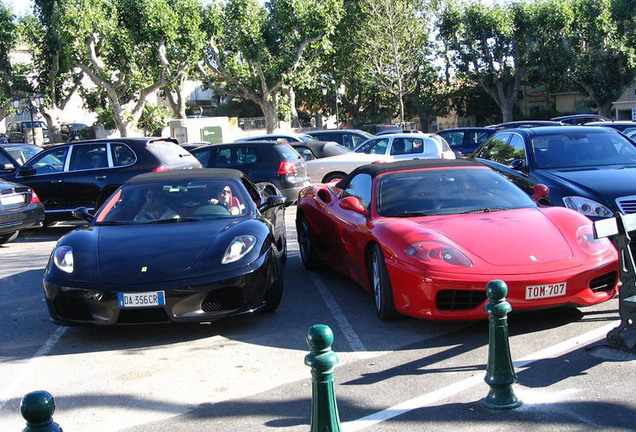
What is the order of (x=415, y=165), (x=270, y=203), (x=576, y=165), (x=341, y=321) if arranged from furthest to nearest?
(x=576, y=165), (x=270, y=203), (x=415, y=165), (x=341, y=321)

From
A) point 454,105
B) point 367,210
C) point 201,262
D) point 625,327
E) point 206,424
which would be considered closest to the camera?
point 206,424

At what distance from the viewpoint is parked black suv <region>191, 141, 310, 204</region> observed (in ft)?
48.3

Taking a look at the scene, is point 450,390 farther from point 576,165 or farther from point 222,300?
point 576,165

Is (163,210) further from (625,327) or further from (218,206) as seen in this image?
(625,327)

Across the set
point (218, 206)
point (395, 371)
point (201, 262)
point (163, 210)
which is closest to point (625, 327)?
point (395, 371)

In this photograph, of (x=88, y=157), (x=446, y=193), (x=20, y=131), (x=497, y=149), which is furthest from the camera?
(x=20, y=131)

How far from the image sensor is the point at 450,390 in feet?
15.2

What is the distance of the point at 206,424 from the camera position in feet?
14.1

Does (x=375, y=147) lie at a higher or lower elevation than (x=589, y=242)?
higher

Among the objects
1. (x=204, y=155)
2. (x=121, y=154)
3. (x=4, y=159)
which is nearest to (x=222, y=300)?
(x=121, y=154)

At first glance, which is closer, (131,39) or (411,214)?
(411,214)

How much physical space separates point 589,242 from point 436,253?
4.46ft

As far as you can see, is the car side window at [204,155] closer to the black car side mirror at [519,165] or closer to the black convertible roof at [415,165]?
the black car side mirror at [519,165]

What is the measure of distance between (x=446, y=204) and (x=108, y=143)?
8206 millimetres
